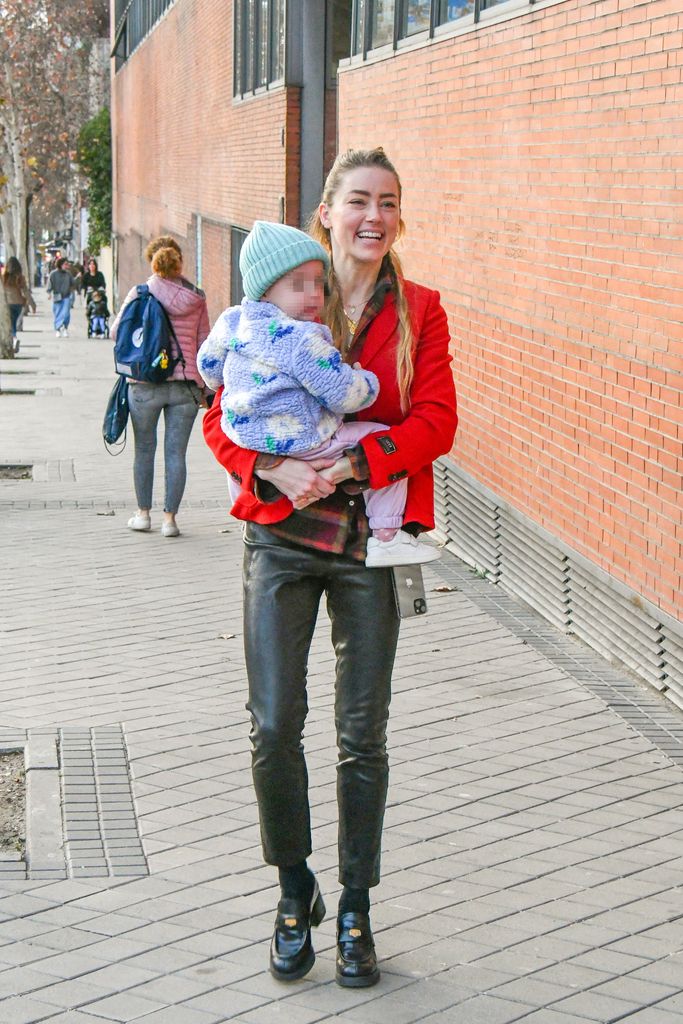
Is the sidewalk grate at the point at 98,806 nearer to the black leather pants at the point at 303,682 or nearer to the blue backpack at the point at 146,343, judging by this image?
the black leather pants at the point at 303,682

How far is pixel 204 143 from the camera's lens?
78.7 feet

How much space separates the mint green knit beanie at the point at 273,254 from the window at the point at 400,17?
4.84 meters

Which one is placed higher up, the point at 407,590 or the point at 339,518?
the point at 339,518

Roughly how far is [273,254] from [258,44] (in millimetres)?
15934

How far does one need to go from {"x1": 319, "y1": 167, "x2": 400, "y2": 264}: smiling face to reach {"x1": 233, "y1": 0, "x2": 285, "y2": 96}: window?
530 inches

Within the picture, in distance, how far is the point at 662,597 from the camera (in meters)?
6.11

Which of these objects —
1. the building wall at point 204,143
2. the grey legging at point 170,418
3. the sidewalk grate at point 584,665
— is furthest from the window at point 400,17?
the building wall at point 204,143

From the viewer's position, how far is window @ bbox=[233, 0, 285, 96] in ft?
55.9

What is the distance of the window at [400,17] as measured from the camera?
9.38 m

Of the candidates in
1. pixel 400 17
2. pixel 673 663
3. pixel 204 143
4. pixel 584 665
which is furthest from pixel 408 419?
pixel 204 143

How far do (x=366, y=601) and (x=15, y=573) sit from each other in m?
5.33

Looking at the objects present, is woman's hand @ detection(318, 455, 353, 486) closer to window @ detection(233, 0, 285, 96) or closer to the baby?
the baby

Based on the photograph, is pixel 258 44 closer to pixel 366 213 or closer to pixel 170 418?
pixel 170 418

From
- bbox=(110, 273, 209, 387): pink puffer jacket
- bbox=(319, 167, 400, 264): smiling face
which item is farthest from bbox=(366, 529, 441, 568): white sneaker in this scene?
bbox=(110, 273, 209, 387): pink puffer jacket
